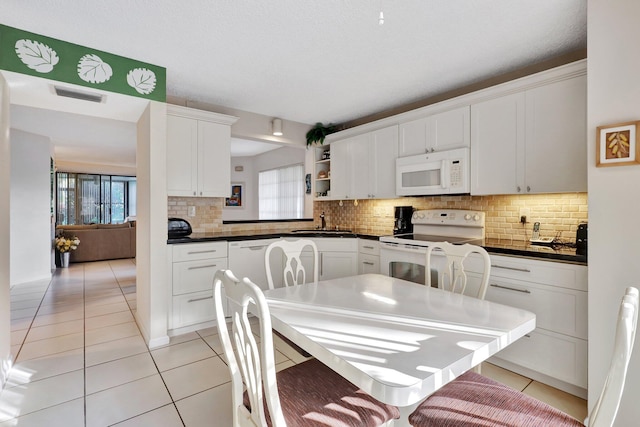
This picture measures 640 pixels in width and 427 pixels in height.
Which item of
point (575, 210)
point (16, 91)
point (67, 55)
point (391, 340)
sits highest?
point (67, 55)

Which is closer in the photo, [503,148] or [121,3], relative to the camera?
[121,3]

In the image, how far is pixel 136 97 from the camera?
8.85 ft

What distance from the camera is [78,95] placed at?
260 centimetres

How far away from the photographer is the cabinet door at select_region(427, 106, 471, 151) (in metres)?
2.96

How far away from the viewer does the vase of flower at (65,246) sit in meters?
6.09

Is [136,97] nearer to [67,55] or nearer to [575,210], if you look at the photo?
[67,55]

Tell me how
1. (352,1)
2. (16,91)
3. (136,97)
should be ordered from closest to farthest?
(352,1) < (16,91) < (136,97)

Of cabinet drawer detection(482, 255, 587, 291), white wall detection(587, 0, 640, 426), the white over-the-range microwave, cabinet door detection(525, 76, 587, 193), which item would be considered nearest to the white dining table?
white wall detection(587, 0, 640, 426)

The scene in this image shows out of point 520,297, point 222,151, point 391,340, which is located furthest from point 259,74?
point 520,297

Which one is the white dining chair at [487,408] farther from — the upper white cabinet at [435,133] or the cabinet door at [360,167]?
the cabinet door at [360,167]

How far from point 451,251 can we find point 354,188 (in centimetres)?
221

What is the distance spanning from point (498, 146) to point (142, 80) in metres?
3.09

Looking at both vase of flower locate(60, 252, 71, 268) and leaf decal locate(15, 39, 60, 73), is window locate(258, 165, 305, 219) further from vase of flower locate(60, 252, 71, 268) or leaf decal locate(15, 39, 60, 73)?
leaf decal locate(15, 39, 60, 73)

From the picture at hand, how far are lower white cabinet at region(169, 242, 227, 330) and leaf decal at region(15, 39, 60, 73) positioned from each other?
5.44 feet
